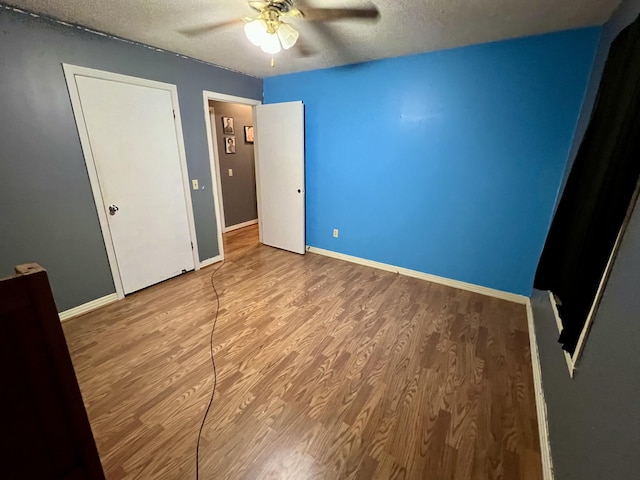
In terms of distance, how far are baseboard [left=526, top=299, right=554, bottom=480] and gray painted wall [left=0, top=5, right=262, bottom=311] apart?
11.3ft

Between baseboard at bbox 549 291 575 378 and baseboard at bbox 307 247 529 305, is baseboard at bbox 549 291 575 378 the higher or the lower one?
the higher one

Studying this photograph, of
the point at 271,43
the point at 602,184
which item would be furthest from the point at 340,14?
the point at 602,184

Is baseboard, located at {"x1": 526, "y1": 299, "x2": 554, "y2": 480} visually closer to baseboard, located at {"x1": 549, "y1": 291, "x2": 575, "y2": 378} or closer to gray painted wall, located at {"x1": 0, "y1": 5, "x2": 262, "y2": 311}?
baseboard, located at {"x1": 549, "y1": 291, "x2": 575, "y2": 378}

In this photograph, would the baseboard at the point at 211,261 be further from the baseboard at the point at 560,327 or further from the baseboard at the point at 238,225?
the baseboard at the point at 560,327

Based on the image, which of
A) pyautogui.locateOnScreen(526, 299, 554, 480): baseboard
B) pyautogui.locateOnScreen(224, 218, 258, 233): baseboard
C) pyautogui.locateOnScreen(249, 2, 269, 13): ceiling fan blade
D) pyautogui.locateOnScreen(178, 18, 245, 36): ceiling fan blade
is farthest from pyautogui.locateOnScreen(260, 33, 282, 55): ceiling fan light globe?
pyautogui.locateOnScreen(224, 218, 258, 233): baseboard

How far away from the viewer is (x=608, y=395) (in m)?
0.85

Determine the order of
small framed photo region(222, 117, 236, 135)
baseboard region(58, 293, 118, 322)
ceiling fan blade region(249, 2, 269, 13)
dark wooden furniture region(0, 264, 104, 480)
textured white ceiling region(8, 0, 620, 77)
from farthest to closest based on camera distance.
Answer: small framed photo region(222, 117, 236, 135), baseboard region(58, 293, 118, 322), textured white ceiling region(8, 0, 620, 77), ceiling fan blade region(249, 2, 269, 13), dark wooden furniture region(0, 264, 104, 480)

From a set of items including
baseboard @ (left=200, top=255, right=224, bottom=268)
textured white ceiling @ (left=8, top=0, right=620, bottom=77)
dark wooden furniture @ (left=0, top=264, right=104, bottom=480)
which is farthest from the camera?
baseboard @ (left=200, top=255, right=224, bottom=268)

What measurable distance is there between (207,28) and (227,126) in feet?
8.59

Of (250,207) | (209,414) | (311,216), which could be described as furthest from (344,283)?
(250,207)

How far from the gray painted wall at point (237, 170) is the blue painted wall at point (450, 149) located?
127 cm

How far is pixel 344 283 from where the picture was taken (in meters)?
3.06

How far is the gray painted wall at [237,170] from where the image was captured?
4.57 metres

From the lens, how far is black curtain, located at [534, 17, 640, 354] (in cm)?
102
